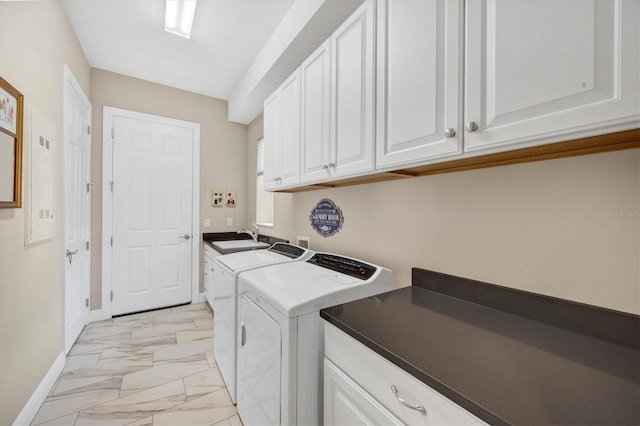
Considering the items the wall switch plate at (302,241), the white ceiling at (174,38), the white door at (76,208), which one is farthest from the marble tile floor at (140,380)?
the white ceiling at (174,38)

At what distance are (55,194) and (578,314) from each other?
120 inches

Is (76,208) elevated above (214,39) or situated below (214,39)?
below

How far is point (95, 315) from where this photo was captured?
2895 mm

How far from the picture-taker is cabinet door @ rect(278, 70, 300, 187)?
183cm

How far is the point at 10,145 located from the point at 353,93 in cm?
172

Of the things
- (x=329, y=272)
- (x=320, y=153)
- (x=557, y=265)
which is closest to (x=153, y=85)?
(x=320, y=153)

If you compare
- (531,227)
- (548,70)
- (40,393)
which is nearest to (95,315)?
(40,393)

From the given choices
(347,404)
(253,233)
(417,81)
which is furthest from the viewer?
(253,233)

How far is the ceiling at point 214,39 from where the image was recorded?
1.94 metres

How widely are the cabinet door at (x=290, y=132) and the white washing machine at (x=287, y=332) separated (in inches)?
27.1

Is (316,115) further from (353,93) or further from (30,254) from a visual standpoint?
(30,254)

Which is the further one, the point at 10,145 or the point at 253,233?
the point at 253,233

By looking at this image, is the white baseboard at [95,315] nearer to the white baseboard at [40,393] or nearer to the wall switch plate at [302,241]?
the white baseboard at [40,393]

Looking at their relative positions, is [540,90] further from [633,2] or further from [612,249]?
[612,249]
